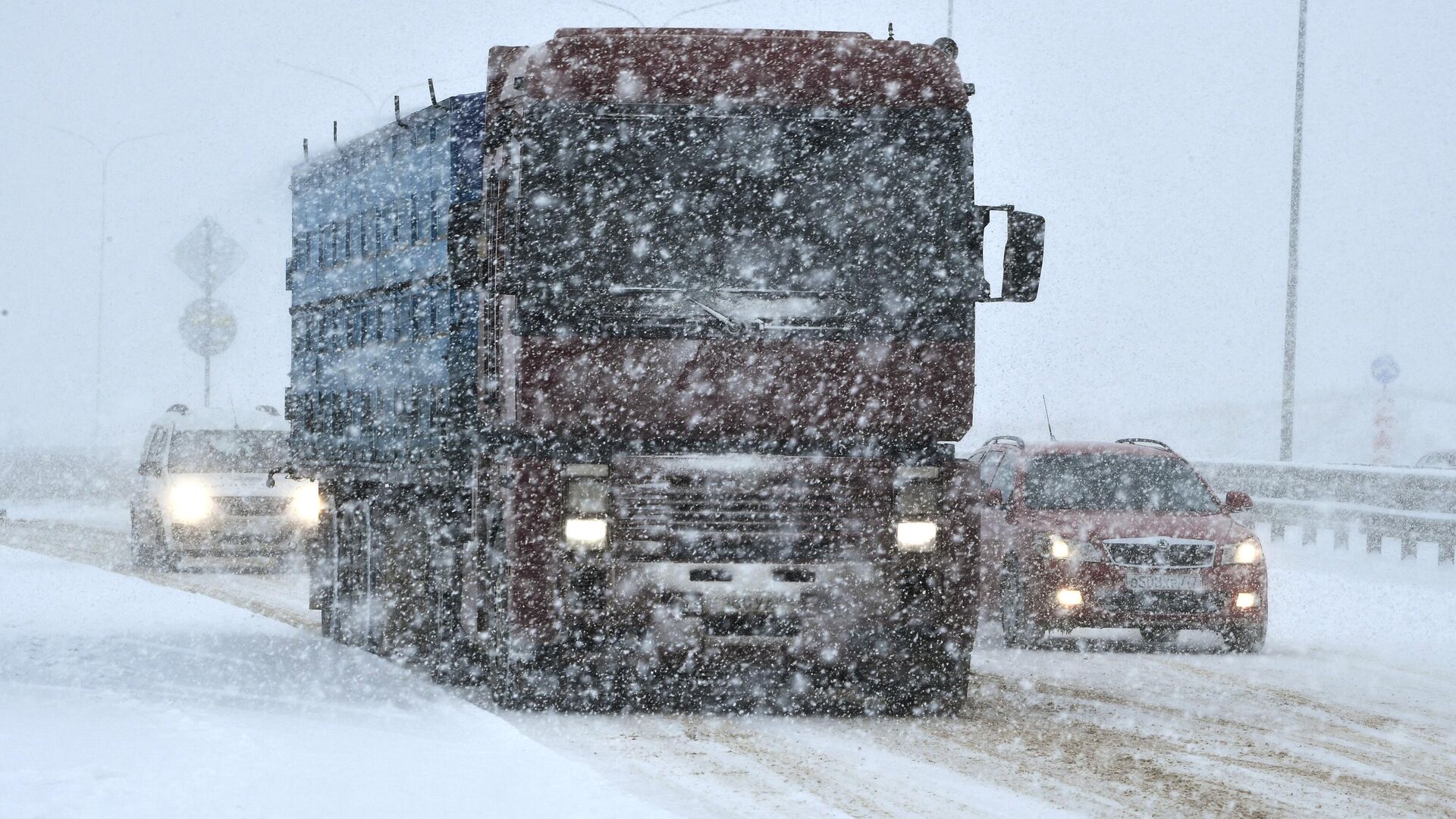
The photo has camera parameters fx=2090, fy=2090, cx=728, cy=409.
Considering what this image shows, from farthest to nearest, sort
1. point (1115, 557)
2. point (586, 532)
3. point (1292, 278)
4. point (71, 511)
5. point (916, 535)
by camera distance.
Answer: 1. point (71, 511)
2. point (1292, 278)
3. point (1115, 557)
4. point (916, 535)
5. point (586, 532)

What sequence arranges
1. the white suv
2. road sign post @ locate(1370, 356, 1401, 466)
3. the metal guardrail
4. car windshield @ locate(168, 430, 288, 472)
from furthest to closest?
road sign post @ locate(1370, 356, 1401, 466), car windshield @ locate(168, 430, 288, 472), the white suv, the metal guardrail

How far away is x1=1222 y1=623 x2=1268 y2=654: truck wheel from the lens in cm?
1404

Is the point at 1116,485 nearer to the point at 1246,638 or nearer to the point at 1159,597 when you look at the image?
the point at 1159,597

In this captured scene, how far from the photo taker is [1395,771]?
8719 mm

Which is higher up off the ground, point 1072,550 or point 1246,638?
point 1072,550

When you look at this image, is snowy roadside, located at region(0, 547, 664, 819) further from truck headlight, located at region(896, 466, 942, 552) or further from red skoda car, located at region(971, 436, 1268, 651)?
red skoda car, located at region(971, 436, 1268, 651)

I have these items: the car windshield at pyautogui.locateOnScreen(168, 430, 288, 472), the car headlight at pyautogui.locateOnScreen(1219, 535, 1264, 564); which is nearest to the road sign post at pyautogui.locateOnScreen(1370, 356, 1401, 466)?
the car windshield at pyautogui.locateOnScreen(168, 430, 288, 472)

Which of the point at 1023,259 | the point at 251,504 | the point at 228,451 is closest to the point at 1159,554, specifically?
the point at 1023,259

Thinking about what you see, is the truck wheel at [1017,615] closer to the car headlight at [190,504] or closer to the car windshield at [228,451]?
the car windshield at [228,451]

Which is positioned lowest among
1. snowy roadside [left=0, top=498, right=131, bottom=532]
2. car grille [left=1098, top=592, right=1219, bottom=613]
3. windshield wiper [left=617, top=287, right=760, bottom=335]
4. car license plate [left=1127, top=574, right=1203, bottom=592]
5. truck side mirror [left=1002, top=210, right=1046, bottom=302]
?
snowy roadside [left=0, top=498, right=131, bottom=532]

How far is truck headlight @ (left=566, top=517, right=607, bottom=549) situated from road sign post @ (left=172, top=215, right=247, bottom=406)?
29.4 meters

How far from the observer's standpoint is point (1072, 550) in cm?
1411

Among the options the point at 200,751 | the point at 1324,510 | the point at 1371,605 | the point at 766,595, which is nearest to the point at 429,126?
the point at 766,595

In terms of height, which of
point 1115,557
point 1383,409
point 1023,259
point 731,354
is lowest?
point 1115,557
